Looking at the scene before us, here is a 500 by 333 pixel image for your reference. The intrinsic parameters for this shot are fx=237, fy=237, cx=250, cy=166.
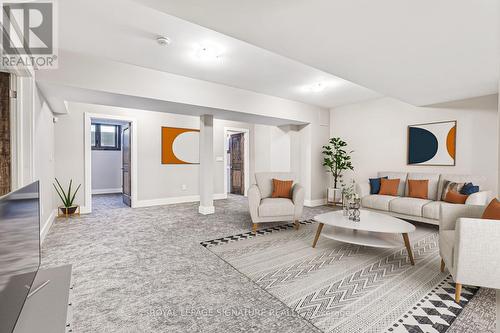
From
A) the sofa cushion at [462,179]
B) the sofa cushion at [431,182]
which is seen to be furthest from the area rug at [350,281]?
the sofa cushion at [462,179]

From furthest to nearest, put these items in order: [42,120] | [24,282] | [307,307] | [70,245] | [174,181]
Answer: [174,181]
[42,120]
[70,245]
[307,307]
[24,282]

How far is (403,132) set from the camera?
4.79 meters

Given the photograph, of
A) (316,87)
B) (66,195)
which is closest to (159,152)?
(66,195)

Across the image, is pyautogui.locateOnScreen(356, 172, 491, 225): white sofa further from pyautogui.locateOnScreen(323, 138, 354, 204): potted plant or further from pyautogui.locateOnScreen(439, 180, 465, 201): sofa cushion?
pyautogui.locateOnScreen(323, 138, 354, 204): potted plant

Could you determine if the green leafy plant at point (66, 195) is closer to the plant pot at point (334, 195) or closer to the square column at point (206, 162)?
the square column at point (206, 162)

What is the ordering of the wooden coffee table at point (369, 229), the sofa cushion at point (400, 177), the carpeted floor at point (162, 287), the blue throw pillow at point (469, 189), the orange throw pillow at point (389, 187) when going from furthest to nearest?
1. the sofa cushion at point (400, 177)
2. the orange throw pillow at point (389, 187)
3. the blue throw pillow at point (469, 189)
4. the wooden coffee table at point (369, 229)
5. the carpeted floor at point (162, 287)

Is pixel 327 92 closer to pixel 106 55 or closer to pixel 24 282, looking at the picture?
pixel 106 55

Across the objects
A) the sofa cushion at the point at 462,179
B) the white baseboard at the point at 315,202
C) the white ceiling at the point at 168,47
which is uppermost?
the white ceiling at the point at 168,47

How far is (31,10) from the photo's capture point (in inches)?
79.6

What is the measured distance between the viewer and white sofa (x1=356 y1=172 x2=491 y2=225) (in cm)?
355

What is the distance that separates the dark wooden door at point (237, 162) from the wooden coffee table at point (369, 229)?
4.54 metres

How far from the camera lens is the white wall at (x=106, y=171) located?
24.2 feet

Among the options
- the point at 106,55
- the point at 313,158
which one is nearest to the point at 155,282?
the point at 106,55

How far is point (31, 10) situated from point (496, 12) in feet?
12.2
